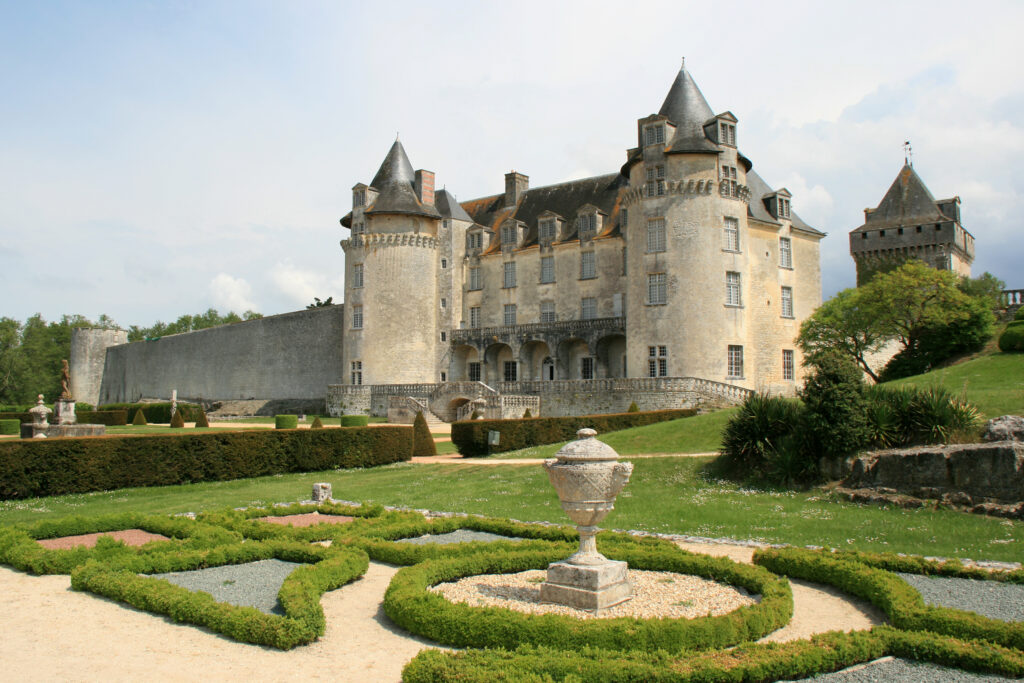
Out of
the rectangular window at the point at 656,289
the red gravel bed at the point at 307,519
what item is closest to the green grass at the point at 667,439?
the red gravel bed at the point at 307,519

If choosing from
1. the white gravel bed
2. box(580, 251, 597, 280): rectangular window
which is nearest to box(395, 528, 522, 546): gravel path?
the white gravel bed

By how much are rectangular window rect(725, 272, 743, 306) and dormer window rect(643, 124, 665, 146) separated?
6495 mm

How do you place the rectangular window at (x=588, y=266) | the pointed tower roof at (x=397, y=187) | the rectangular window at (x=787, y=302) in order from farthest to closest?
the pointed tower roof at (x=397, y=187) < the rectangular window at (x=588, y=266) < the rectangular window at (x=787, y=302)

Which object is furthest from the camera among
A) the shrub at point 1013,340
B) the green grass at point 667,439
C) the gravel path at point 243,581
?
the shrub at point 1013,340

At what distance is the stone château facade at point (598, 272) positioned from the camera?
3394 centimetres

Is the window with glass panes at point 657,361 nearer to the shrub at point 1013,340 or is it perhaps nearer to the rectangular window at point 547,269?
the rectangular window at point 547,269

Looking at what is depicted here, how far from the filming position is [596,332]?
37.8 m

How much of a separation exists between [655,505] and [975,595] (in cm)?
601

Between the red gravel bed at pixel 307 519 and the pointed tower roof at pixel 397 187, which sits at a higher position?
the pointed tower roof at pixel 397 187

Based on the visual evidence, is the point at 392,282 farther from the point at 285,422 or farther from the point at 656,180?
the point at 656,180

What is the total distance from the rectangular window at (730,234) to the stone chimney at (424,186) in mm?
16820

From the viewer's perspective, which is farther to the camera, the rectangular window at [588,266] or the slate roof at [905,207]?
the slate roof at [905,207]

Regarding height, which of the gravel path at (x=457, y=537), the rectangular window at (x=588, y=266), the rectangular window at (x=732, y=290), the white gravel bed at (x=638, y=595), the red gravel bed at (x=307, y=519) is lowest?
the white gravel bed at (x=638, y=595)

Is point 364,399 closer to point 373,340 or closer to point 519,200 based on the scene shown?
point 373,340
